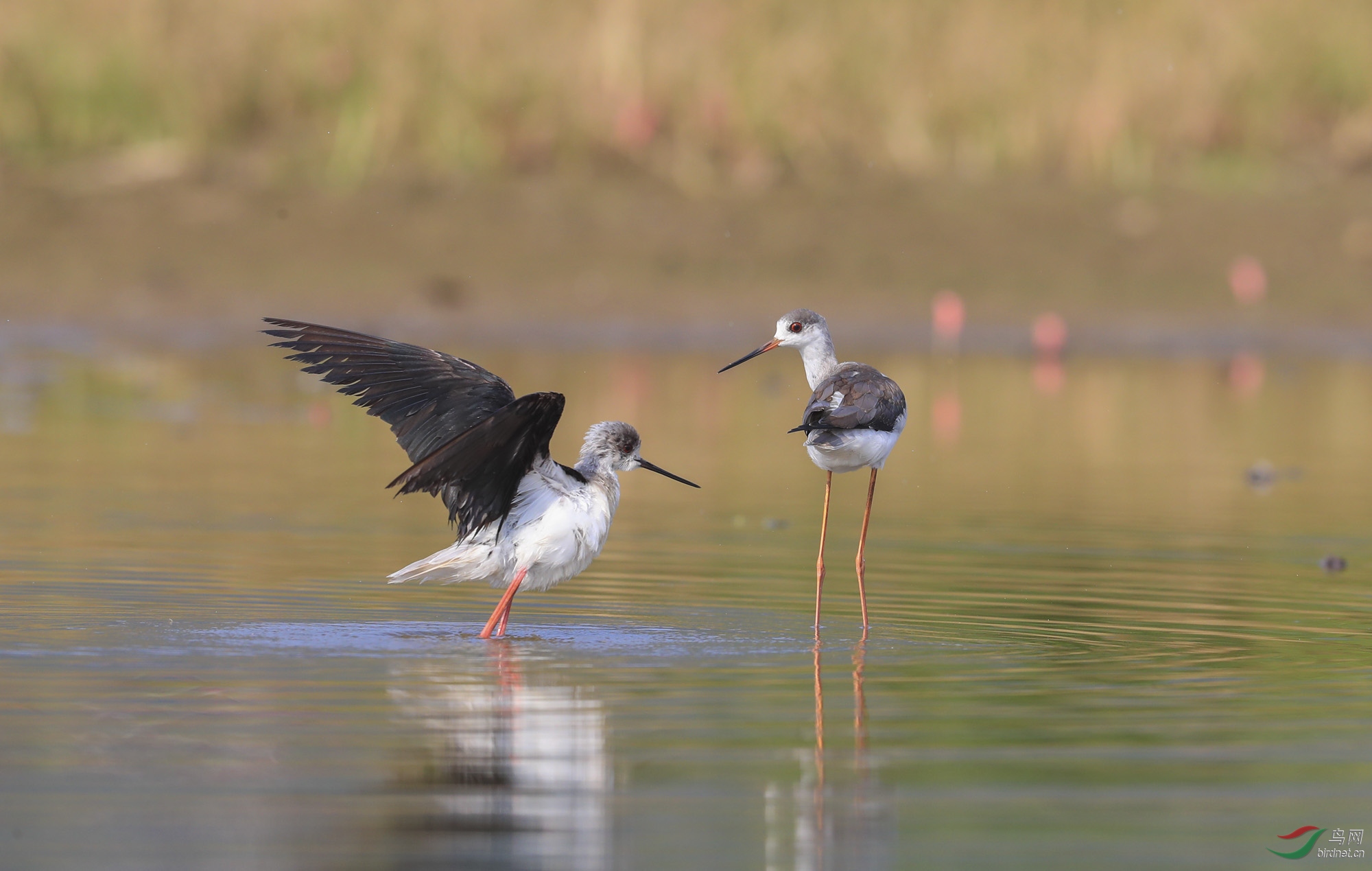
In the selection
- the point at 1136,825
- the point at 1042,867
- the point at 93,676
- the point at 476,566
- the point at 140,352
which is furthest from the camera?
the point at 140,352

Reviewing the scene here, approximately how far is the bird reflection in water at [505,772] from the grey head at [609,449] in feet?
5.55

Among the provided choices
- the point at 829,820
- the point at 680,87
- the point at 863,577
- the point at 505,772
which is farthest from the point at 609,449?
the point at 680,87

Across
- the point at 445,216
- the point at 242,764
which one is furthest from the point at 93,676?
the point at 445,216

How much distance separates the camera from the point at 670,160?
71.6ft

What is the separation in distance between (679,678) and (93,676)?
1592mm

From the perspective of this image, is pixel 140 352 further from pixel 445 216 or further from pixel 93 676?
pixel 93 676

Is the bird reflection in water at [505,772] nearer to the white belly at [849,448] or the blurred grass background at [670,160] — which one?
the white belly at [849,448]

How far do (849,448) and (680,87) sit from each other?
1348cm

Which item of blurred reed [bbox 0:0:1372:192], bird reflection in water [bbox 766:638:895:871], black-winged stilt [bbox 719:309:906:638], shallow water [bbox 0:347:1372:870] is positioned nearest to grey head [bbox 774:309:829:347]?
black-winged stilt [bbox 719:309:906:638]

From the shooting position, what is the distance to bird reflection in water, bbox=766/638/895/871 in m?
4.72

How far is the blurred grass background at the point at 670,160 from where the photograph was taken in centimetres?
2009

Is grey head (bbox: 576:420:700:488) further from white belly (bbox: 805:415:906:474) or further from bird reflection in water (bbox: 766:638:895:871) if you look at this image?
bird reflection in water (bbox: 766:638:895:871)

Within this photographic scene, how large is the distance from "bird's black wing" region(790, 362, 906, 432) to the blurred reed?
41.8 ft

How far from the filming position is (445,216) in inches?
815
